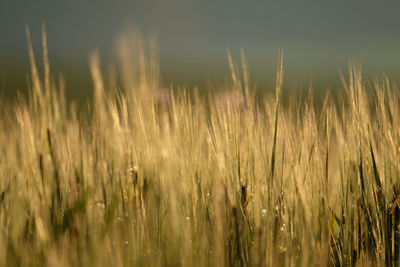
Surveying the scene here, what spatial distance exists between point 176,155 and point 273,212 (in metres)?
0.30

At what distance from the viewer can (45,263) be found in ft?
2.77

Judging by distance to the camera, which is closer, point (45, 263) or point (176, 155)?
point (45, 263)

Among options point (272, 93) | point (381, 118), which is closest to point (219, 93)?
point (272, 93)

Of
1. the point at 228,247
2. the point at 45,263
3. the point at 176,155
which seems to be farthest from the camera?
the point at 176,155

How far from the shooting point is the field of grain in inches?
35.5

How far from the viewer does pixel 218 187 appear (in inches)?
40.1

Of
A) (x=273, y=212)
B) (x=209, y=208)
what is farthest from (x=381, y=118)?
(x=209, y=208)

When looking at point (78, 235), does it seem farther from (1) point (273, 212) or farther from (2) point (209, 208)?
(1) point (273, 212)

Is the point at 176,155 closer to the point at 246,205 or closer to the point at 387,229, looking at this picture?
the point at 246,205

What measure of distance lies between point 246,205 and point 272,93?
0.26 metres

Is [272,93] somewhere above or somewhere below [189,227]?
above

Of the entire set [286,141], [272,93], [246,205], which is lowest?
[246,205]

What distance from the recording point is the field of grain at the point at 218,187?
2.96ft

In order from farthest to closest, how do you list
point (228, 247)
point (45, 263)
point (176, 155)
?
point (176, 155), point (228, 247), point (45, 263)
